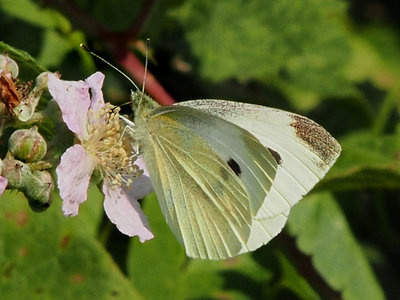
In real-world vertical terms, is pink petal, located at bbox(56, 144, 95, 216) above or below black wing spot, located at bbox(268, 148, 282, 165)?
below

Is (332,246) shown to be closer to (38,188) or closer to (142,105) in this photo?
(142,105)

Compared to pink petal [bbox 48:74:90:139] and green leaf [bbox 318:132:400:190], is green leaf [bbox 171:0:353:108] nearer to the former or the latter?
green leaf [bbox 318:132:400:190]

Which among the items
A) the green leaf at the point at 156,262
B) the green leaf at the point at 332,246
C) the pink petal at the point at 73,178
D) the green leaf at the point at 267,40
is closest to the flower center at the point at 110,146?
the pink petal at the point at 73,178

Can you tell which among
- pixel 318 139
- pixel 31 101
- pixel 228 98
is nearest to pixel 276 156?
pixel 318 139

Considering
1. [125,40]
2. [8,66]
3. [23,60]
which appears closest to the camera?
[8,66]

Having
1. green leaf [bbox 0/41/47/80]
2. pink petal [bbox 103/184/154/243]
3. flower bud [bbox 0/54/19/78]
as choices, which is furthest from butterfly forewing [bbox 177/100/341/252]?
flower bud [bbox 0/54/19/78]

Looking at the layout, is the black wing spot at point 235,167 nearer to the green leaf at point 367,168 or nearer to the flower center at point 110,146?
the flower center at point 110,146
